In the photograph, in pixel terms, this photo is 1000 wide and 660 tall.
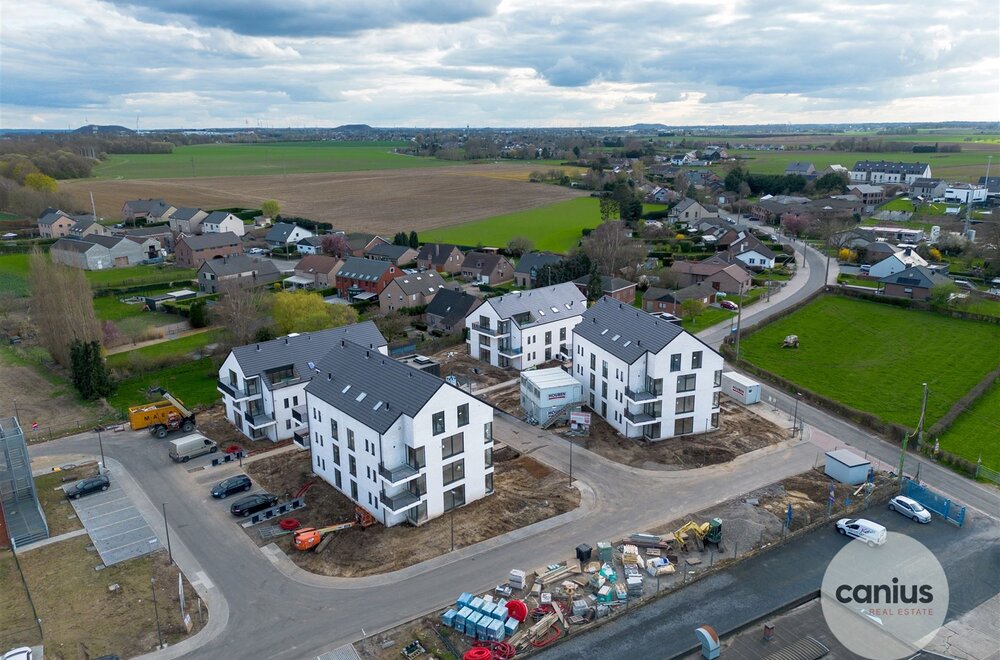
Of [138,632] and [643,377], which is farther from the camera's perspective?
[643,377]

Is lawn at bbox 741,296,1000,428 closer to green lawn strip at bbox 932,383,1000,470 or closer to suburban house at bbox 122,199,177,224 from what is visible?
green lawn strip at bbox 932,383,1000,470

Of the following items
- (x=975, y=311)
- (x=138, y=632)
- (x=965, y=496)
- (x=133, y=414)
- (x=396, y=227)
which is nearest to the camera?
(x=138, y=632)

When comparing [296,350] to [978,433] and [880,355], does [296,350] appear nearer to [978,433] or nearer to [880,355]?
[978,433]

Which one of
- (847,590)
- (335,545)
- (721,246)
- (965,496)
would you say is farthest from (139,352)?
(721,246)

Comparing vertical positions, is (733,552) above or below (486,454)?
below

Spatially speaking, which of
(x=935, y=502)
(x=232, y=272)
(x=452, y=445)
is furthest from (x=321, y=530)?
(x=232, y=272)

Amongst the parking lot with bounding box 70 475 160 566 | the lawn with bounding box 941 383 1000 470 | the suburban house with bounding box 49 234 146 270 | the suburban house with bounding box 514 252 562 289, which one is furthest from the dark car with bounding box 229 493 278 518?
the suburban house with bounding box 49 234 146 270

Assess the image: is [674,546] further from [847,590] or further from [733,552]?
[847,590]
